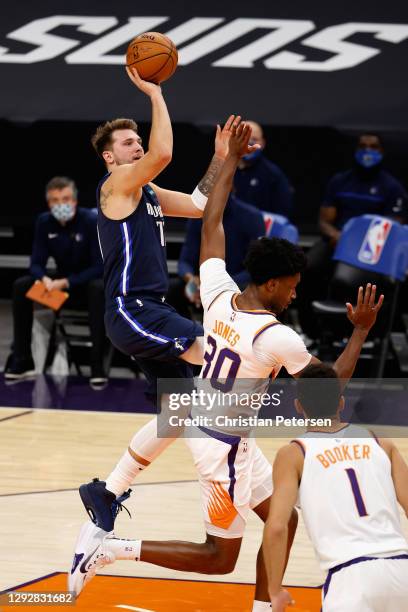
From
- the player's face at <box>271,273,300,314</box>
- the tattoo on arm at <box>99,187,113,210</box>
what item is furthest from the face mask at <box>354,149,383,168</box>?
the player's face at <box>271,273,300,314</box>

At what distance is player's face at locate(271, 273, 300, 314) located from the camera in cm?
454

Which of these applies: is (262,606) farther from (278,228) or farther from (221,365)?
(278,228)

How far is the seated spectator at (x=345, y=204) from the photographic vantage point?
10.2m

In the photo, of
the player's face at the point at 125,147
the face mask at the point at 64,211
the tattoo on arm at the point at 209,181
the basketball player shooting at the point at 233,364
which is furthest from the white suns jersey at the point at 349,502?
the face mask at the point at 64,211

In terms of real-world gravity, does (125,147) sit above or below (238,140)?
below

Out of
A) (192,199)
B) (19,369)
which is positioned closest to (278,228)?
(19,369)

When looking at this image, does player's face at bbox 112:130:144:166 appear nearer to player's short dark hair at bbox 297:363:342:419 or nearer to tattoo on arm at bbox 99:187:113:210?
tattoo on arm at bbox 99:187:113:210

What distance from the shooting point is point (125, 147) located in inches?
222

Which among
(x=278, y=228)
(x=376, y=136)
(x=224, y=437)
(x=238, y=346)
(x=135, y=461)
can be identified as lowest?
(x=278, y=228)

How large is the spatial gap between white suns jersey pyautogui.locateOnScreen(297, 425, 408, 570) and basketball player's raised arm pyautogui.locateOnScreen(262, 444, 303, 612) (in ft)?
0.20

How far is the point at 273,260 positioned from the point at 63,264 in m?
5.62

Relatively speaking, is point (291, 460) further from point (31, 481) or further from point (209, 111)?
point (209, 111)

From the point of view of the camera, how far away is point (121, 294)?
18.0 ft

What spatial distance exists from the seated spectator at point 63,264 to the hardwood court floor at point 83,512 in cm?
103
